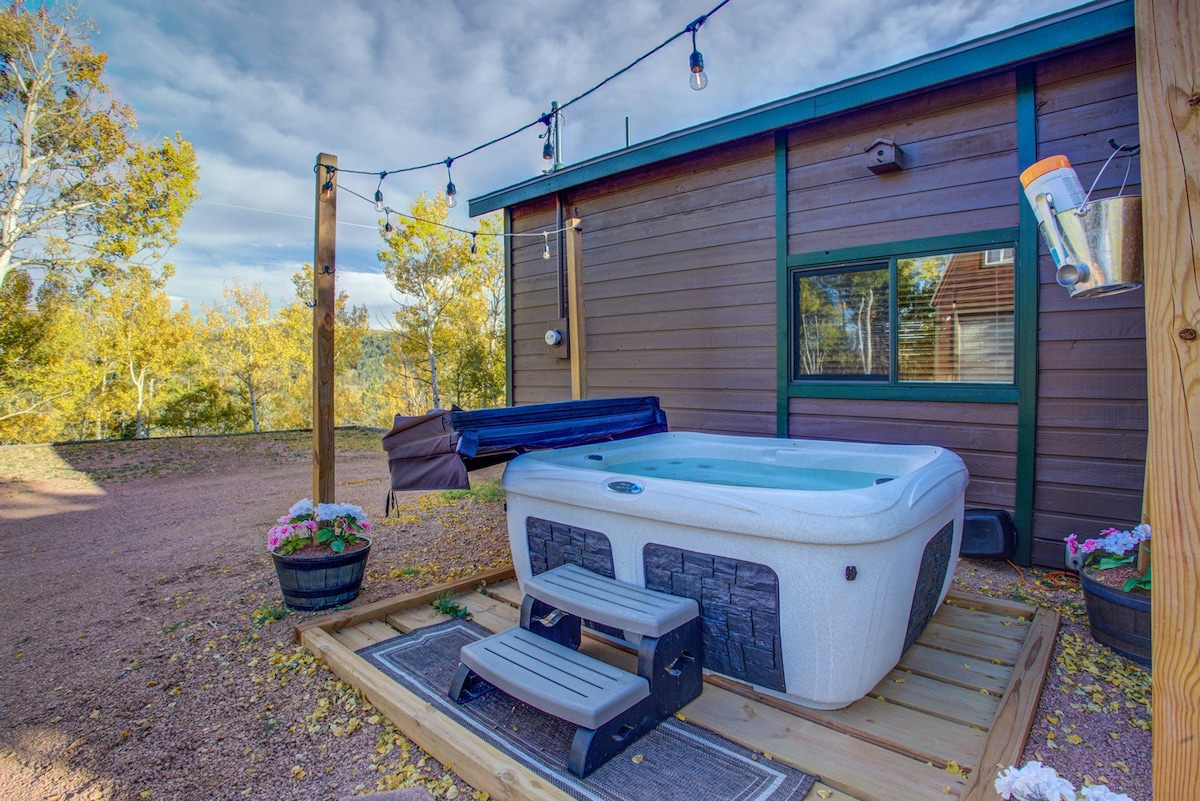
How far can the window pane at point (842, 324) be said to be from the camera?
353cm

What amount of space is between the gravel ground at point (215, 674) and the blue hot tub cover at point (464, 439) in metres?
0.81

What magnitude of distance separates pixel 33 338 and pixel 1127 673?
13.3 m

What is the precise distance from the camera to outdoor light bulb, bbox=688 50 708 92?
2.60 meters

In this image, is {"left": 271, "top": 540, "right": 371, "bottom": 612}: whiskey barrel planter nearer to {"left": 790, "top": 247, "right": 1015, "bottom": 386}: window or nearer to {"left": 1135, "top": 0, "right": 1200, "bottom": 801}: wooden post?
{"left": 1135, "top": 0, "right": 1200, "bottom": 801}: wooden post

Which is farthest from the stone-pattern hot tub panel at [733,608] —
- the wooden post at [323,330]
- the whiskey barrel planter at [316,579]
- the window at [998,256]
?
the window at [998,256]

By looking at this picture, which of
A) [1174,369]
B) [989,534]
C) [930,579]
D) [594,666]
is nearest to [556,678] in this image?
[594,666]

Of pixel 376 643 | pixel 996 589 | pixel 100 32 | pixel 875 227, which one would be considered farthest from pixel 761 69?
pixel 100 32

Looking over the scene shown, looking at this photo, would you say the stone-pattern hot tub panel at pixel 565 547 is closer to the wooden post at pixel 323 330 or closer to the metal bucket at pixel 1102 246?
the wooden post at pixel 323 330

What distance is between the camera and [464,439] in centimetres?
234

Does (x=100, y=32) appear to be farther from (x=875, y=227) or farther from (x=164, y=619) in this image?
(x=875, y=227)

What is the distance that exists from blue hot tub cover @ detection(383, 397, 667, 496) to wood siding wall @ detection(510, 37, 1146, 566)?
1703 mm

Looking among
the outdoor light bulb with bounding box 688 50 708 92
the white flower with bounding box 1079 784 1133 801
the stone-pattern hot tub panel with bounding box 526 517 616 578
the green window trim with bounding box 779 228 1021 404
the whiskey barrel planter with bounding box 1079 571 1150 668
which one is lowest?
the whiskey barrel planter with bounding box 1079 571 1150 668

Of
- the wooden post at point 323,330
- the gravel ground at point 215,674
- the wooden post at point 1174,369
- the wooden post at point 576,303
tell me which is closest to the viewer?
the wooden post at point 1174,369

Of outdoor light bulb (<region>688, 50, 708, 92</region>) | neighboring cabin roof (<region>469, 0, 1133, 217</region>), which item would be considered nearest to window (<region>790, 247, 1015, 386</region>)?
neighboring cabin roof (<region>469, 0, 1133, 217</region>)
